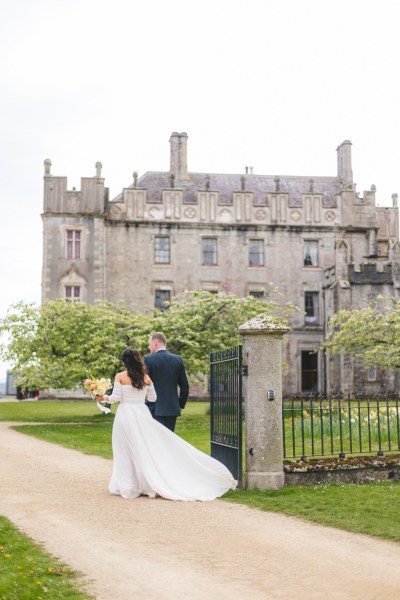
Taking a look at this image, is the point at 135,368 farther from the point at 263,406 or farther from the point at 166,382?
the point at 263,406

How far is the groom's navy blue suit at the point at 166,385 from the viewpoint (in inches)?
416

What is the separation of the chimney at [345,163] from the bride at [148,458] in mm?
37195

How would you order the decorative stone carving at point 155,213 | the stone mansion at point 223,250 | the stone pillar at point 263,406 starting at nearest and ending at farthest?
the stone pillar at point 263,406
the stone mansion at point 223,250
the decorative stone carving at point 155,213

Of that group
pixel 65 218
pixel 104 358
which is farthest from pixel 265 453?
pixel 65 218

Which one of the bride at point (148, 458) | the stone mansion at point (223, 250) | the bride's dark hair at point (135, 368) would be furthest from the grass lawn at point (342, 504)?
the stone mansion at point (223, 250)

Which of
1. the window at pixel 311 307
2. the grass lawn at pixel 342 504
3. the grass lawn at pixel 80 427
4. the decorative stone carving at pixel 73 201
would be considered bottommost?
the grass lawn at pixel 342 504

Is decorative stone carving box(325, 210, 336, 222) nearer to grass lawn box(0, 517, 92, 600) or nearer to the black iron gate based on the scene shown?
the black iron gate

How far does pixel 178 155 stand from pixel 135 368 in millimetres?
34221

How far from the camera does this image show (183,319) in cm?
2625

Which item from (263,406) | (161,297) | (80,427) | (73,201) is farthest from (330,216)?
(263,406)

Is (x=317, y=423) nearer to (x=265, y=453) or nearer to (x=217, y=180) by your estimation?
(x=265, y=453)

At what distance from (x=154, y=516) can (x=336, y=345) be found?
17047mm

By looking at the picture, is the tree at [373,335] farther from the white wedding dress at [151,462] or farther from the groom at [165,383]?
the white wedding dress at [151,462]

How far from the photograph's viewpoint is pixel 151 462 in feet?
31.8
